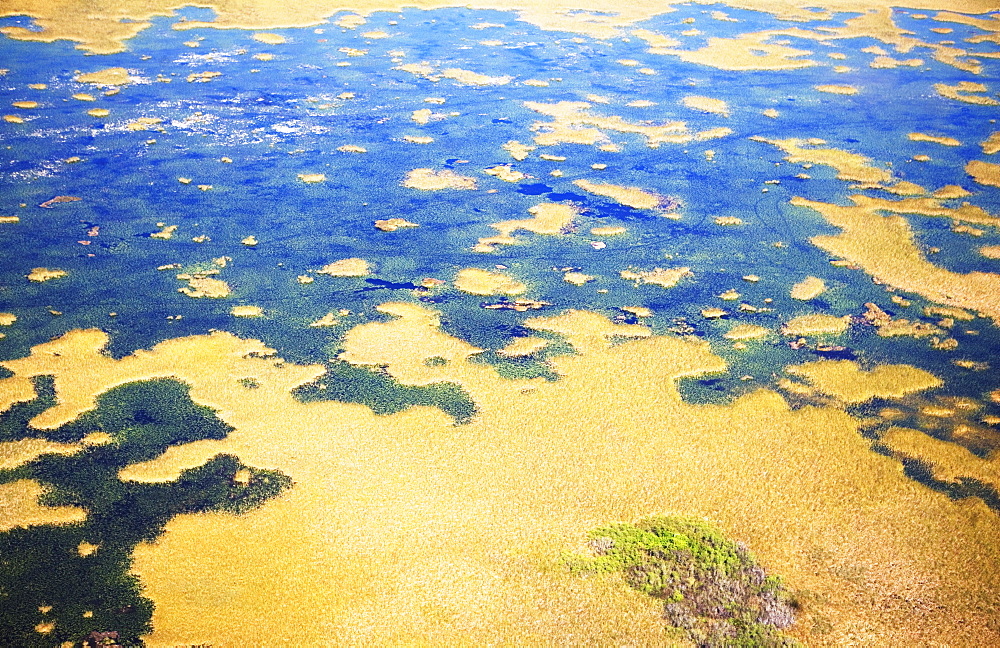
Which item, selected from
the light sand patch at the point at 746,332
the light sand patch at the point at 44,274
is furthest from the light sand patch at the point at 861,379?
the light sand patch at the point at 44,274

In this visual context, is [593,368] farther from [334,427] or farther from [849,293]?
[849,293]

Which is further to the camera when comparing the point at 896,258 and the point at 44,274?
the point at 896,258

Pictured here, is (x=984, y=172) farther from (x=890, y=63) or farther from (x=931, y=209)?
(x=890, y=63)

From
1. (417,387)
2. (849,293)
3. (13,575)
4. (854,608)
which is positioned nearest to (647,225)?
(849,293)

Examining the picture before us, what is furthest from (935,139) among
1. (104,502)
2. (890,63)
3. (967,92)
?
(104,502)

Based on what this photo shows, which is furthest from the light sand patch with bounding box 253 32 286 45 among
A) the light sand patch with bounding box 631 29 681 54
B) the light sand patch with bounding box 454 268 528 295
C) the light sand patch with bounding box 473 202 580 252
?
the light sand patch with bounding box 454 268 528 295

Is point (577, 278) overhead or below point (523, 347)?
overhead

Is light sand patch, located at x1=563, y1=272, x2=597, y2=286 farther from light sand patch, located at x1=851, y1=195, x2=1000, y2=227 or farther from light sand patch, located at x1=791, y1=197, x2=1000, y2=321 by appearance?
light sand patch, located at x1=851, y1=195, x2=1000, y2=227

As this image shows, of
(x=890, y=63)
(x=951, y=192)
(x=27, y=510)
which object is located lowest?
(x=27, y=510)
